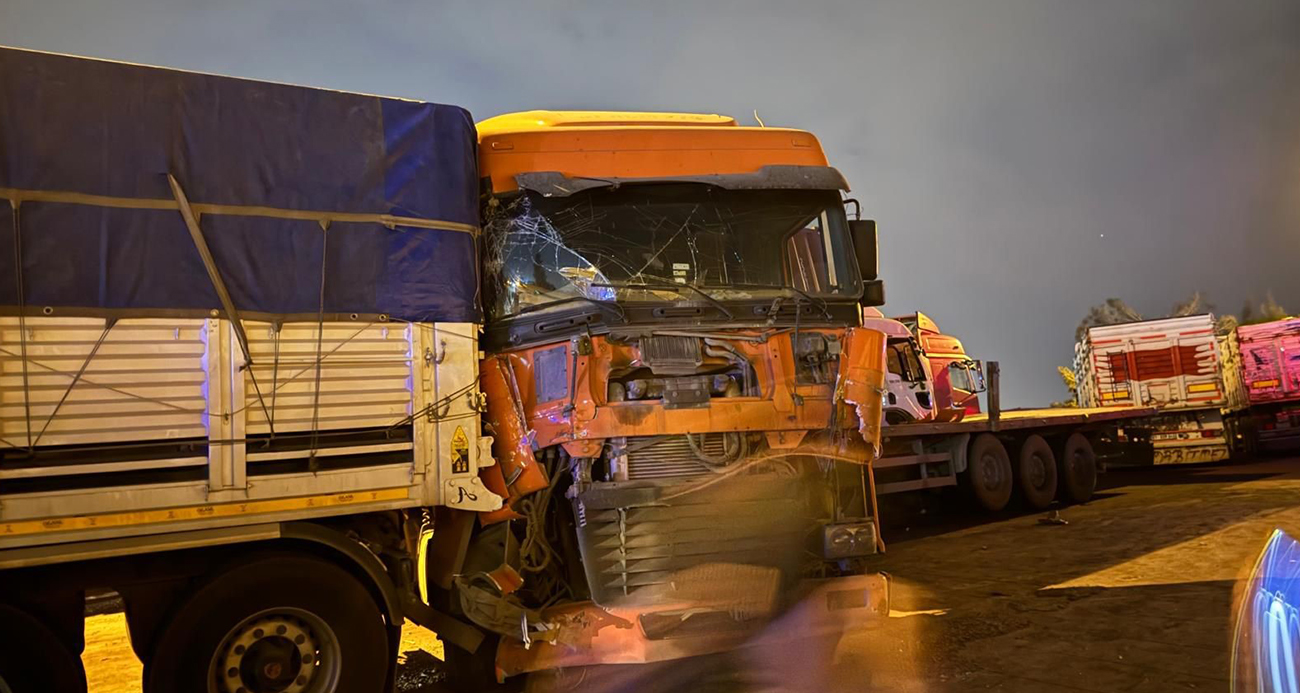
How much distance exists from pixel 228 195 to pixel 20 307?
1.01 meters

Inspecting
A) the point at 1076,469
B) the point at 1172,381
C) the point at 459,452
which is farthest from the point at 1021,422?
the point at 459,452

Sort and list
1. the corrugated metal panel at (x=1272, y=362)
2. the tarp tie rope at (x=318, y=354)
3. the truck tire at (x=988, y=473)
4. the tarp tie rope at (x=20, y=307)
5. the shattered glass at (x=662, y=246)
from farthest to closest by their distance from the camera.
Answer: the corrugated metal panel at (x=1272, y=362) < the truck tire at (x=988, y=473) < the shattered glass at (x=662, y=246) < the tarp tie rope at (x=318, y=354) < the tarp tie rope at (x=20, y=307)

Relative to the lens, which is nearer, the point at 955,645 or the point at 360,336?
the point at 360,336

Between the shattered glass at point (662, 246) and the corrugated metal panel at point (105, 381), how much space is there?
1.69 meters

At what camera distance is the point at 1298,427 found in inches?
803

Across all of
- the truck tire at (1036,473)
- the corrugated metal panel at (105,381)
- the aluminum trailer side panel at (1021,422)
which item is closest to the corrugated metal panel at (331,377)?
the corrugated metal panel at (105,381)

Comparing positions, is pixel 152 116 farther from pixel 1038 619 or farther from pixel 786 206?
pixel 1038 619

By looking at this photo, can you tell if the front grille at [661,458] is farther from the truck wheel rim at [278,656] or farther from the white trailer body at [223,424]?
the truck wheel rim at [278,656]

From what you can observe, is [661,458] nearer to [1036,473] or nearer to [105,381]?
[105,381]

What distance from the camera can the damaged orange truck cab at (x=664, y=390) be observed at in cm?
453

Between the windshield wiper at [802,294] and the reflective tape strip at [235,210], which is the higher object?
the reflective tape strip at [235,210]

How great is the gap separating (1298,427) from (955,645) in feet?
66.5

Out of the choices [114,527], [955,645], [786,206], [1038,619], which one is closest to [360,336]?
[114,527]

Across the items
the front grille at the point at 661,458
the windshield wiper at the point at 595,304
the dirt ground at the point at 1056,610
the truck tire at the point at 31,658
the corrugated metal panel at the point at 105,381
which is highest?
the windshield wiper at the point at 595,304
